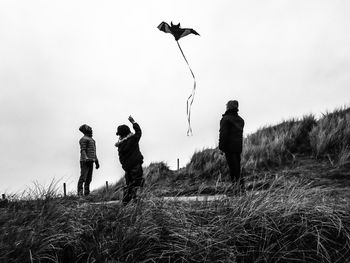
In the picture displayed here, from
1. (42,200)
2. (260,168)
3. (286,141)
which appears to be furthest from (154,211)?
(286,141)

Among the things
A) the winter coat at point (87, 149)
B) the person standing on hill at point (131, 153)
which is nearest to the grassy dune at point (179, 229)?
the person standing on hill at point (131, 153)

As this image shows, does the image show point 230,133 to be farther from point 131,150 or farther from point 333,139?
point 333,139

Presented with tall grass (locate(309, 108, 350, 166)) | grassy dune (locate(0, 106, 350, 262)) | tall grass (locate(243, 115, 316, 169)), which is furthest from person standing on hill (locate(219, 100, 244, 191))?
tall grass (locate(243, 115, 316, 169))

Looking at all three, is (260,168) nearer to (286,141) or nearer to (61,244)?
(286,141)

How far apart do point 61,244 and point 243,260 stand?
175 cm

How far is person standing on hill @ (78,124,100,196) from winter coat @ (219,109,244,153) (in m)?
3.13

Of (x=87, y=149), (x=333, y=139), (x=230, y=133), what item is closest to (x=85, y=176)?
(x=87, y=149)

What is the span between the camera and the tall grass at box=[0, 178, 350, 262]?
3914 millimetres

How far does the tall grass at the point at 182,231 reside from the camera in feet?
12.8

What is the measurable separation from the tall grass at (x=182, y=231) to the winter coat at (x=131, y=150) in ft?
6.41

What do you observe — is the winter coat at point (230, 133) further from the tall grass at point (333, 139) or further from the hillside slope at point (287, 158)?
the tall grass at point (333, 139)

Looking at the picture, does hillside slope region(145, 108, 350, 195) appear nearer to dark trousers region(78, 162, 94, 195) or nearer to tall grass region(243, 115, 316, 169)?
tall grass region(243, 115, 316, 169)

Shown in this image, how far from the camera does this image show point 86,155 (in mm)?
8867

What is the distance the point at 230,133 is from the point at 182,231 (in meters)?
3.10
